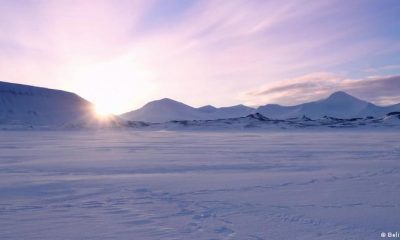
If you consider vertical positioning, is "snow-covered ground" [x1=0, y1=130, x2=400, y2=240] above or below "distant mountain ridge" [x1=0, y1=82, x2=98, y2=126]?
below

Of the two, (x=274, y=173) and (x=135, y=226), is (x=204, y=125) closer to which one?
(x=274, y=173)

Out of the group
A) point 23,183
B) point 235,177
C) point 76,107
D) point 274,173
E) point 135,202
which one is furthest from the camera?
point 76,107

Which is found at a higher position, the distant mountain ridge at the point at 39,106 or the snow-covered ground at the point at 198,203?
the distant mountain ridge at the point at 39,106

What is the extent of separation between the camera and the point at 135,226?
4688 millimetres

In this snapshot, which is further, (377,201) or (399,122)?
(399,122)

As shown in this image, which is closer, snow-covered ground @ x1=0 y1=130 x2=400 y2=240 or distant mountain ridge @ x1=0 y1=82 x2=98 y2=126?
snow-covered ground @ x1=0 y1=130 x2=400 y2=240

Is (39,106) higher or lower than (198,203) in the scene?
higher

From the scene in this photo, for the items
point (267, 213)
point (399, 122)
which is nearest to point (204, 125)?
point (399, 122)

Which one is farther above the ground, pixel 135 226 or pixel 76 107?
pixel 76 107

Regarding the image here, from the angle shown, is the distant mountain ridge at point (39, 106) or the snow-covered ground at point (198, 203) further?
the distant mountain ridge at point (39, 106)

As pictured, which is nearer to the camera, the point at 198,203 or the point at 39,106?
the point at 198,203

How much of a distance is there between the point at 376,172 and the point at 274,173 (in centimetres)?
229

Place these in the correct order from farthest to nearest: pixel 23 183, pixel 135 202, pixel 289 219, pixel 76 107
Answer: pixel 76 107 → pixel 23 183 → pixel 135 202 → pixel 289 219

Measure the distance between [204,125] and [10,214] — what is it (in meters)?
69.9
